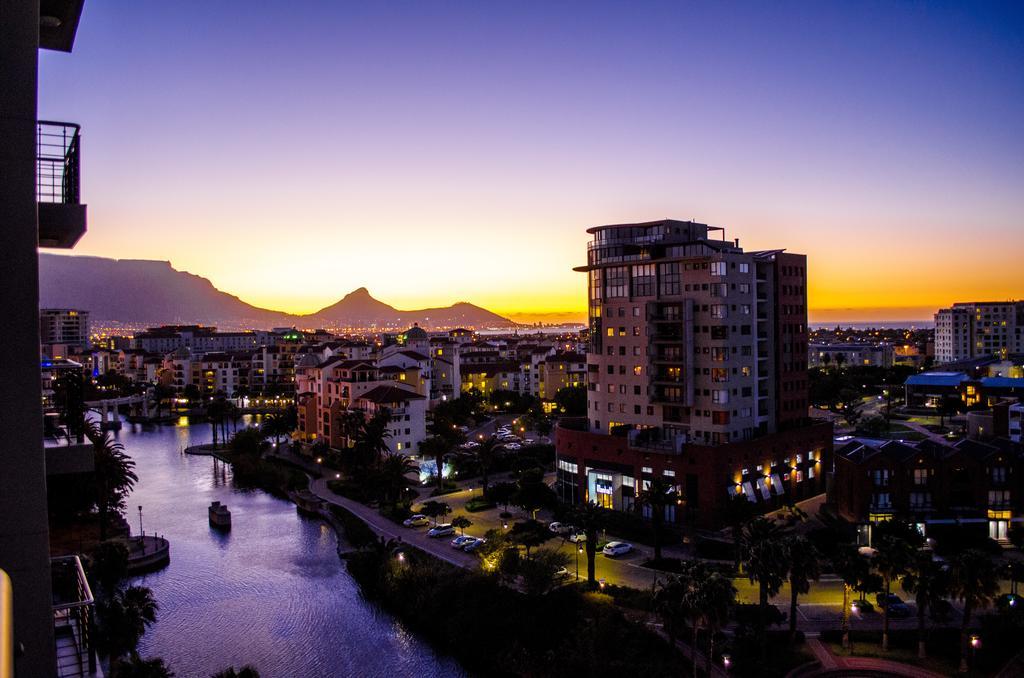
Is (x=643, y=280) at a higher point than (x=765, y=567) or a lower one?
higher

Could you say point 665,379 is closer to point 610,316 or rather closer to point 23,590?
point 610,316

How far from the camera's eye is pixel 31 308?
4602mm

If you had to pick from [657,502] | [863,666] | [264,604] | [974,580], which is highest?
[974,580]

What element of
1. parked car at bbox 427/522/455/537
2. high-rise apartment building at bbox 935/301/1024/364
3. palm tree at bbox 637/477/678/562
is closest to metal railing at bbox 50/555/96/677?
palm tree at bbox 637/477/678/562

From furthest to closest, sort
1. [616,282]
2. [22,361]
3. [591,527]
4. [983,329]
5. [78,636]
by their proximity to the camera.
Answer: [983,329] → [616,282] → [591,527] → [78,636] → [22,361]

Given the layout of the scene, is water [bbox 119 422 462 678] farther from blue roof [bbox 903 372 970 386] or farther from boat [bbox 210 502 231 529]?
blue roof [bbox 903 372 970 386]

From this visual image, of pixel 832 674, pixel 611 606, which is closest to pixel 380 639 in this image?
pixel 611 606

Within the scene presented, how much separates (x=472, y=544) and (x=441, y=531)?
2.96 meters

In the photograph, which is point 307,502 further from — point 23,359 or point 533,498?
point 23,359

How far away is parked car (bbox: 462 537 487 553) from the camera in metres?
33.4

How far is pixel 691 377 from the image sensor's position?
39.0 meters

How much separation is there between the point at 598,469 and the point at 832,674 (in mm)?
18893

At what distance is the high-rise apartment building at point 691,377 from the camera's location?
37781mm

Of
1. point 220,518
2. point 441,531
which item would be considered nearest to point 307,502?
point 220,518
